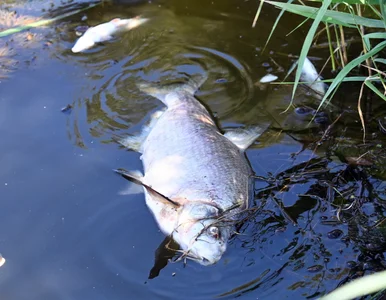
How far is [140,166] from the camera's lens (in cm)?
392

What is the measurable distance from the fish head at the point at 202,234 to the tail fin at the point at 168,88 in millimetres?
1316

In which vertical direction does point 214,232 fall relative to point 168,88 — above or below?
below

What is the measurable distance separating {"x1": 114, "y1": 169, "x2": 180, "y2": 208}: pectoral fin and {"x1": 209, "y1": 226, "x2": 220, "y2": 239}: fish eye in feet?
1.00

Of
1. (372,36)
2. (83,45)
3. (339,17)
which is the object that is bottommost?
(83,45)

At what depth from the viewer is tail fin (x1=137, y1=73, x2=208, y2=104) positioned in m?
4.45

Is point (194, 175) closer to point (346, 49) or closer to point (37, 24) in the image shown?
point (346, 49)

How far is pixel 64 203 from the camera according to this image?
364 cm

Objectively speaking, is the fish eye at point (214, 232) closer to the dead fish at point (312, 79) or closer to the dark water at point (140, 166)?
the dark water at point (140, 166)

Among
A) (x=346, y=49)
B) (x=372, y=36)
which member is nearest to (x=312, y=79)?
(x=346, y=49)

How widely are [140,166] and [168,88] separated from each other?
838 mm

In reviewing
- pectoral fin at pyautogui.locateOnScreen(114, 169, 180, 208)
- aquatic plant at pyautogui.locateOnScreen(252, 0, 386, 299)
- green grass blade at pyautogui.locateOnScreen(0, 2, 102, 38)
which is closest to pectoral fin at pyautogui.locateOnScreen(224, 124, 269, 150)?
aquatic plant at pyautogui.locateOnScreen(252, 0, 386, 299)

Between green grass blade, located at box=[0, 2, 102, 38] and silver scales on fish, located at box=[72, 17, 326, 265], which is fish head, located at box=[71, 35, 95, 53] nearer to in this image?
green grass blade, located at box=[0, 2, 102, 38]

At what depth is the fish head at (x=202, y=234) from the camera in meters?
3.18

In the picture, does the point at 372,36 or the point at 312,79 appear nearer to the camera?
the point at 372,36
